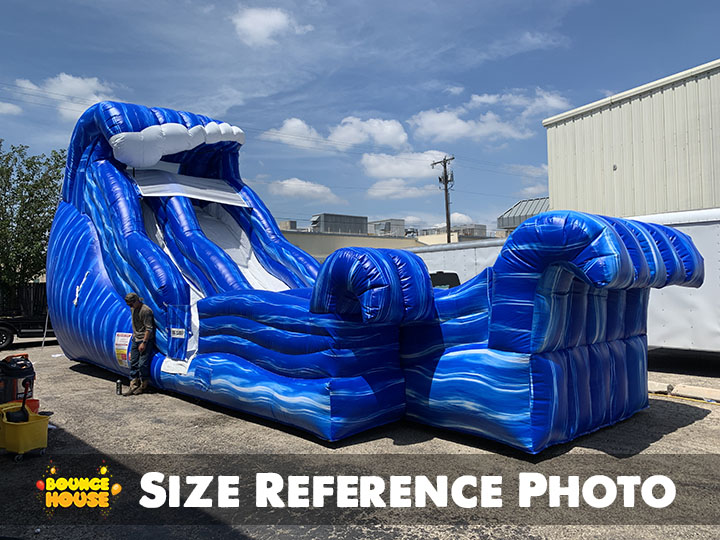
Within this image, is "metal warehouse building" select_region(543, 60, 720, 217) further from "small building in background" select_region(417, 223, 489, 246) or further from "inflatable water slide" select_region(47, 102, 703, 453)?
"small building in background" select_region(417, 223, 489, 246)

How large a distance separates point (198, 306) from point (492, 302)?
3.33 metres

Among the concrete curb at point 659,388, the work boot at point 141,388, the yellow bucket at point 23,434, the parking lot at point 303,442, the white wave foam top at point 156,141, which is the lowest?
the concrete curb at point 659,388

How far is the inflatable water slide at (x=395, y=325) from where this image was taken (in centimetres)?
438

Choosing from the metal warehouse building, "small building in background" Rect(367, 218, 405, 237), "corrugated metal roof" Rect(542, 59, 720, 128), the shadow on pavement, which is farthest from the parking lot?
"small building in background" Rect(367, 218, 405, 237)

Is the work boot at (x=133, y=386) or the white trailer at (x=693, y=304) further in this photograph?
the white trailer at (x=693, y=304)

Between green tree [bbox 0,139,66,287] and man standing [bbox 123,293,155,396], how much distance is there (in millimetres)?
11622

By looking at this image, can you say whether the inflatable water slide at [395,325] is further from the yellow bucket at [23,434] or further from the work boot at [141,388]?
the yellow bucket at [23,434]

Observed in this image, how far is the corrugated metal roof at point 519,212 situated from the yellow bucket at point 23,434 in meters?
28.7

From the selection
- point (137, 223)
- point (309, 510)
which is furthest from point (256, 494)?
point (137, 223)

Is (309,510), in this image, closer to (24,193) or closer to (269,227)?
(269,227)

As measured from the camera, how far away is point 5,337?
Result: 477 inches

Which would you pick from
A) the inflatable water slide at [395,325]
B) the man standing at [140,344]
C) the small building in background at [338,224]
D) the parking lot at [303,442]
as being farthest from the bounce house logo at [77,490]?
the small building in background at [338,224]

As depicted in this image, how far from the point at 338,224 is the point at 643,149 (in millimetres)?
21817

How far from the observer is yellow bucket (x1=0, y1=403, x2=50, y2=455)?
4473mm
